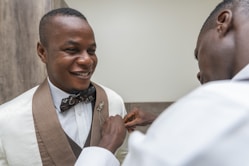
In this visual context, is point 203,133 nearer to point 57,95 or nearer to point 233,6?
point 233,6

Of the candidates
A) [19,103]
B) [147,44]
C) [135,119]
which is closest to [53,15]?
[19,103]

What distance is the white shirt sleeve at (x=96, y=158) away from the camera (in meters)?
0.68

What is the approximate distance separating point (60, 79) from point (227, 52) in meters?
0.47

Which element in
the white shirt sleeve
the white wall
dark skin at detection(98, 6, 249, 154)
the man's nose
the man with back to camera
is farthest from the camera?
the white wall

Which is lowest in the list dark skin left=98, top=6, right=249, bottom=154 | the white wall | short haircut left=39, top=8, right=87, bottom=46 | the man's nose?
the white wall

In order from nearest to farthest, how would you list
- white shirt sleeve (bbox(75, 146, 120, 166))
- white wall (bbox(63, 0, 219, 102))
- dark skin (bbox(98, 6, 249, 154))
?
dark skin (bbox(98, 6, 249, 154)) < white shirt sleeve (bbox(75, 146, 120, 166)) < white wall (bbox(63, 0, 219, 102))

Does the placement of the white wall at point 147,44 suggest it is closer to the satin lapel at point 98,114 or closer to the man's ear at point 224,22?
the satin lapel at point 98,114

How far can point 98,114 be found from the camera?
83 cm

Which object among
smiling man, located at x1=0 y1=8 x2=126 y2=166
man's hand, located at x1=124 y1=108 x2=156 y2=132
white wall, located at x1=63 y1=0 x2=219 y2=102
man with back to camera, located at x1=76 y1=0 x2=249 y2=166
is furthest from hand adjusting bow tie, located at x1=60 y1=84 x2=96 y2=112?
white wall, located at x1=63 y1=0 x2=219 y2=102

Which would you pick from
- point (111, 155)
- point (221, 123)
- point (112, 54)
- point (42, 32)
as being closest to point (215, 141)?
point (221, 123)

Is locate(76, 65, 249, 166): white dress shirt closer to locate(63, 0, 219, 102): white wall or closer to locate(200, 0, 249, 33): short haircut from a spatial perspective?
locate(200, 0, 249, 33): short haircut

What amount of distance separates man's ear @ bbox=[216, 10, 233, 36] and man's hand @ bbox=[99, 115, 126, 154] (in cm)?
37

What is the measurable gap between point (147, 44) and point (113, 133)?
4.08ft

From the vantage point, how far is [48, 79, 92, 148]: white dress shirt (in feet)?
2.65
